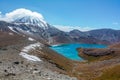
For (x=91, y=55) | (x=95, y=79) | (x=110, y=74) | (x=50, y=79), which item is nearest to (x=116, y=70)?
(x=110, y=74)

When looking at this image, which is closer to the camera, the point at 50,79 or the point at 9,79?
the point at 9,79

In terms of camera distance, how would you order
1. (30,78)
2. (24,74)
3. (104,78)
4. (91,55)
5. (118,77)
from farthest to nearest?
(91,55) → (104,78) → (118,77) → (24,74) → (30,78)

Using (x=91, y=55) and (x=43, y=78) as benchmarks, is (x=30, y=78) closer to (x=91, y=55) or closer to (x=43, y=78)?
(x=43, y=78)

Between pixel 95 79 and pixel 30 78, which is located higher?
pixel 30 78

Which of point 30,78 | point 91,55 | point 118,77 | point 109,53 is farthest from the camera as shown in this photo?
point 91,55

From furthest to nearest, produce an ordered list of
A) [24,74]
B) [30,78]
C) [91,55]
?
[91,55] < [24,74] < [30,78]

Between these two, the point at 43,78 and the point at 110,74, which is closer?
the point at 43,78

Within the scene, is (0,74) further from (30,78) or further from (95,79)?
(95,79)

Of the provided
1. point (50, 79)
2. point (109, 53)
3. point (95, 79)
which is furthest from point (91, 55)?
point (50, 79)

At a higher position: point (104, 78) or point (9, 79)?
point (9, 79)
